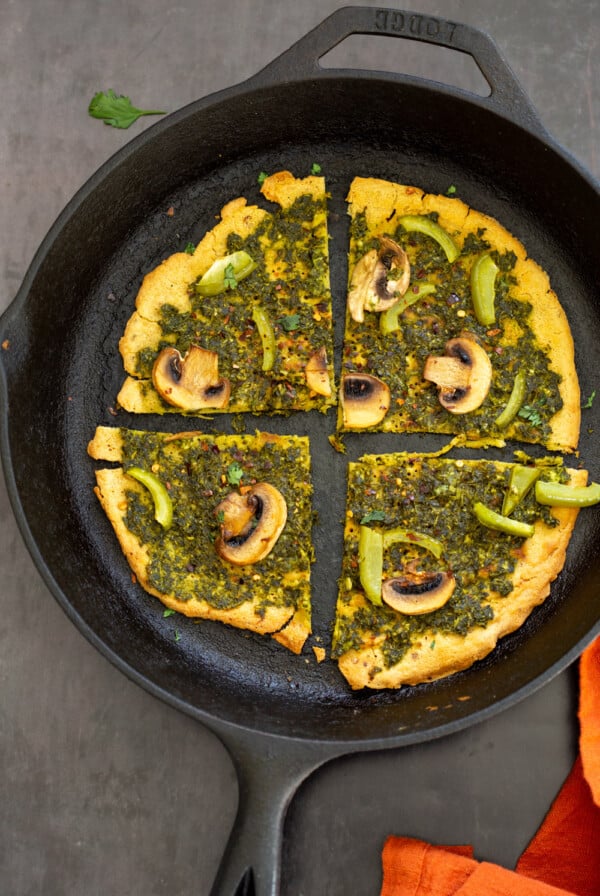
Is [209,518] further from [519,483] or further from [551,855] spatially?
[551,855]

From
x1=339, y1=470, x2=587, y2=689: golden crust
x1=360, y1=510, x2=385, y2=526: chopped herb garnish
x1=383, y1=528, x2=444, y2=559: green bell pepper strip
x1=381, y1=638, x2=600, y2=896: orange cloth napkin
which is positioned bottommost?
x1=381, y1=638, x2=600, y2=896: orange cloth napkin

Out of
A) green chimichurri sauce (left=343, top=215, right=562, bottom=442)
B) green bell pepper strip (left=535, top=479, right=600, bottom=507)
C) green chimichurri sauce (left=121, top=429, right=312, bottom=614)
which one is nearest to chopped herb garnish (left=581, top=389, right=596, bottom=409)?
green chimichurri sauce (left=343, top=215, right=562, bottom=442)

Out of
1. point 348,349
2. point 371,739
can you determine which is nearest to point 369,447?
point 348,349

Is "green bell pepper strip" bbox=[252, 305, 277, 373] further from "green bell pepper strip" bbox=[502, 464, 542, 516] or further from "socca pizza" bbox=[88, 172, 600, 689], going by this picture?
"green bell pepper strip" bbox=[502, 464, 542, 516]

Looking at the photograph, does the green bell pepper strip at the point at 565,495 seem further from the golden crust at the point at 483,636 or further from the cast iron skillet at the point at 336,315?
the cast iron skillet at the point at 336,315

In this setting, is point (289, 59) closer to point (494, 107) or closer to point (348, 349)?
point (494, 107)

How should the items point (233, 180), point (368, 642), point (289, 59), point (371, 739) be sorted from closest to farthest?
point (371, 739), point (289, 59), point (368, 642), point (233, 180)
